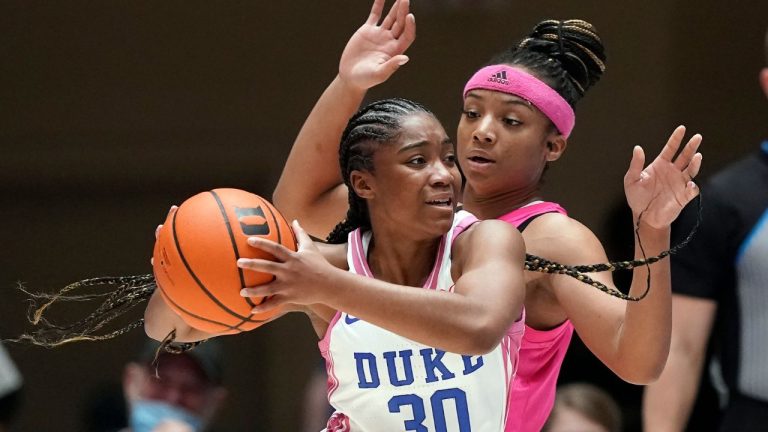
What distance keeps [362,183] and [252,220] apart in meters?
0.44

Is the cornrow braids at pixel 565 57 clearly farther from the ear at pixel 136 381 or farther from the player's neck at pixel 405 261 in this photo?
the ear at pixel 136 381

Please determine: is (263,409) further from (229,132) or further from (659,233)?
(659,233)

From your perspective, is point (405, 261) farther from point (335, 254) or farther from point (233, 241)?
point (233, 241)

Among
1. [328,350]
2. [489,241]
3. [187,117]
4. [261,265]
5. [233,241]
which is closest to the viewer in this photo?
[261,265]

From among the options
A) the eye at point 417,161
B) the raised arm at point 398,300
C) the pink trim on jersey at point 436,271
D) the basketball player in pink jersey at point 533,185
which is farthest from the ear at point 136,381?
the raised arm at point 398,300

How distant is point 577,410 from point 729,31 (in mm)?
2956

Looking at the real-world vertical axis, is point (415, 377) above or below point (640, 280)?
below

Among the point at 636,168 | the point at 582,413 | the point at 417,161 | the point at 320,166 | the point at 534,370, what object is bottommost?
the point at 582,413

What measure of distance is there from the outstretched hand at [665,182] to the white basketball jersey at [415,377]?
0.42 meters

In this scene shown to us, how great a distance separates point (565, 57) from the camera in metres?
4.05

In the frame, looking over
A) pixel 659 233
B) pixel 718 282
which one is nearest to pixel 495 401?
pixel 659 233

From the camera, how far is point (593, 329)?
3635 mm

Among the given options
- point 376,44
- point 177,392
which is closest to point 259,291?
point 376,44

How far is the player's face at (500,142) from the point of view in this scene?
385 centimetres
